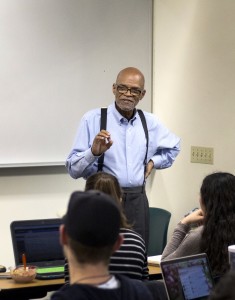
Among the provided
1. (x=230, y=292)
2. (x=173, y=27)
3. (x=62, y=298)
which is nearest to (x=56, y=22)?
(x=173, y=27)

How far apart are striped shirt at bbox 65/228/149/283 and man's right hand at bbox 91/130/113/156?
978 millimetres

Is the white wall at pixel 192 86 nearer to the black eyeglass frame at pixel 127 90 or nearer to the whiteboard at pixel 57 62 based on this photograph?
the whiteboard at pixel 57 62

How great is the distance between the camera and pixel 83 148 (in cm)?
367

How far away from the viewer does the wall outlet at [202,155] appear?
4.41 m

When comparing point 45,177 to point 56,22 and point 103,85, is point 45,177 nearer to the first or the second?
point 103,85

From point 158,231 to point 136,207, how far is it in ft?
1.88

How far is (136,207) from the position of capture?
12.2ft

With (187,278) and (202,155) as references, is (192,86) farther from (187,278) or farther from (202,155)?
(187,278)

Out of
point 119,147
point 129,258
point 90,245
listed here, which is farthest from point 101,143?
point 90,245

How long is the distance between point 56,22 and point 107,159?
4.66 ft

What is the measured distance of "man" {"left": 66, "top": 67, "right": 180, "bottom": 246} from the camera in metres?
3.67

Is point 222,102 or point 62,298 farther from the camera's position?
point 222,102

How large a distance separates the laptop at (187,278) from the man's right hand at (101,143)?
54.9 inches

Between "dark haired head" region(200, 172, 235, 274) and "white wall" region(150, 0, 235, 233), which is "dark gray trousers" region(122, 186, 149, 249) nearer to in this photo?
"white wall" region(150, 0, 235, 233)
